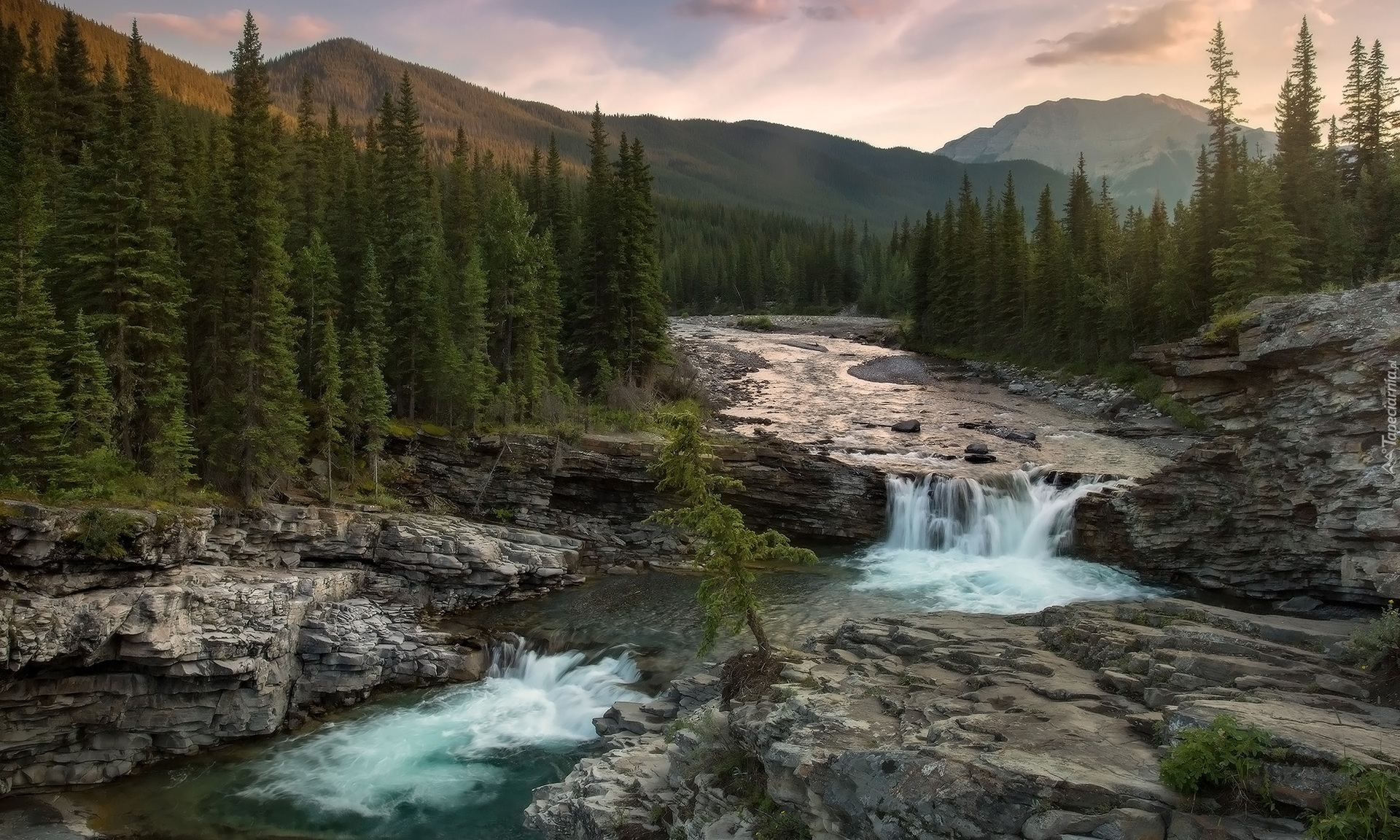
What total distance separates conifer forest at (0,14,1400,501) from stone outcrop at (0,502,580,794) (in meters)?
2.62

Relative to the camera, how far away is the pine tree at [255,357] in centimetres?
2739

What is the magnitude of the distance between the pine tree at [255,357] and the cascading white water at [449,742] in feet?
33.8

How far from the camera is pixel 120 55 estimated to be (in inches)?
3949

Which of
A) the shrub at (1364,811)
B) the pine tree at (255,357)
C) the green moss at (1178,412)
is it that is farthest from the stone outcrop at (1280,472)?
the pine tree at (255,357)

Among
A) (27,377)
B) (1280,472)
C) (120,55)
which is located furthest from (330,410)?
(120,55)

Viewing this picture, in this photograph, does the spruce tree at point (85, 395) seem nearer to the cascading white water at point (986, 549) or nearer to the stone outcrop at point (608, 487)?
the stone outcrop at point (608, 487)

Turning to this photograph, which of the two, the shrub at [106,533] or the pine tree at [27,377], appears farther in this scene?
the pine tree at [27,377]

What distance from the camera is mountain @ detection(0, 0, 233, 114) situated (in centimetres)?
8731

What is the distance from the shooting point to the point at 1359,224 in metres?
49.4

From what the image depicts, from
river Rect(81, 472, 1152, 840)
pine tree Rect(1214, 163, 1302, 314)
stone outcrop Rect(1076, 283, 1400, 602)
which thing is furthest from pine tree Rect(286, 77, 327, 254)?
pine tree Rect(1214, 163, 1302, 314)

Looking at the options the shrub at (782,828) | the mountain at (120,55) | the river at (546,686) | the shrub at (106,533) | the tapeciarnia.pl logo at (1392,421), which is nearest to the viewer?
the shrub at (782,828)

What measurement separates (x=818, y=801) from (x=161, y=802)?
51.6 ft

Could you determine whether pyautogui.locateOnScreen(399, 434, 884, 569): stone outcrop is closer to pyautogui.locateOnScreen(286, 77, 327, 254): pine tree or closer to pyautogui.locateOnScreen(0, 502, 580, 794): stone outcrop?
pyautogui.locateOnScreen(0, 502, 580, 794): stone outcrop

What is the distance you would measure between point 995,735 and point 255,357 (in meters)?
25.6
